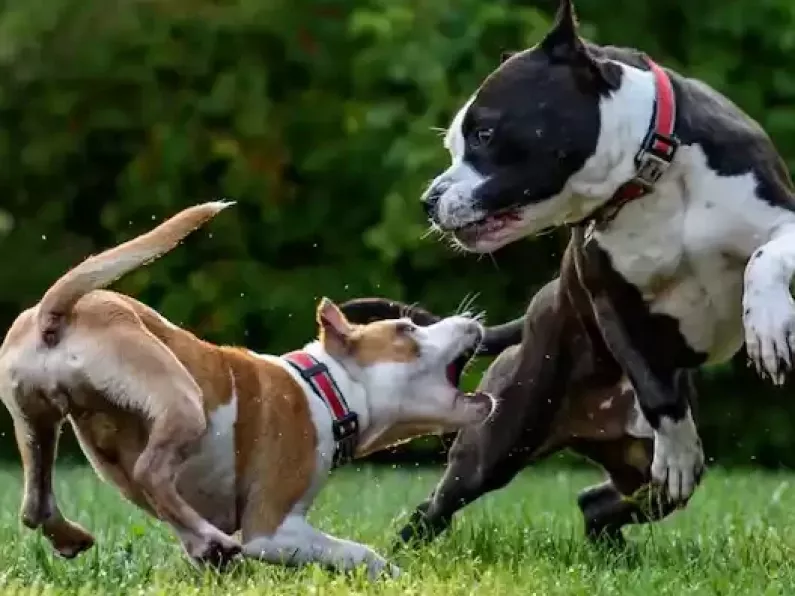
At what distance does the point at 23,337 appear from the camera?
14.6 ft

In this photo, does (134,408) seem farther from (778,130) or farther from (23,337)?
(778,130)

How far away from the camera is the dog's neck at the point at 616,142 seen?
188 inches

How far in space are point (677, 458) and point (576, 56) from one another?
121 cm

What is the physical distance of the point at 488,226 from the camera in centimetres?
487

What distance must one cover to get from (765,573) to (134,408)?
1700 mm

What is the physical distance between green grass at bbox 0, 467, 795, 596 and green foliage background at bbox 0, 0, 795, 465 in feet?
15.4

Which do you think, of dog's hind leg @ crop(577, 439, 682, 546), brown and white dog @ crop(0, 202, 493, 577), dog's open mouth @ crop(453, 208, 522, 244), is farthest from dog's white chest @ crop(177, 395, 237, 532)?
dog's hind leg @ crop(577, 439, 682, 546)

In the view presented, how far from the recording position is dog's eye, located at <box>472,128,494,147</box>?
484 centimetres

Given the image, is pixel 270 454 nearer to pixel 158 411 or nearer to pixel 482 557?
pixel 158 411

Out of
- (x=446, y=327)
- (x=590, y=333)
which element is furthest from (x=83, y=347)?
(x=590, y=333)

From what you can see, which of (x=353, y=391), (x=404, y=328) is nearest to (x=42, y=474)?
(x=353, y=391)

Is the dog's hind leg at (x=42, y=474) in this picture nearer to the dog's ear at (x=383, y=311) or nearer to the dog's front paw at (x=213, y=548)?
the dog's front paw at (x=213, y=548)

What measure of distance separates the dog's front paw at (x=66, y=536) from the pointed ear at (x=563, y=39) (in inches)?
72.3

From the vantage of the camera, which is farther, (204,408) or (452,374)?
(452,374)
